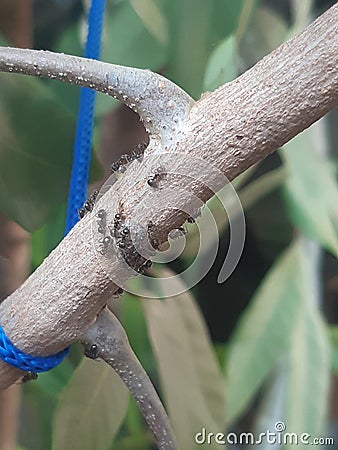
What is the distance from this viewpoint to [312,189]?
56 cm

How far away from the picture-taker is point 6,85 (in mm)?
424

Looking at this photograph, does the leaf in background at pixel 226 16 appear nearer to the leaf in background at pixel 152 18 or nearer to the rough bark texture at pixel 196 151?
the leaf in background at pixel 152 18

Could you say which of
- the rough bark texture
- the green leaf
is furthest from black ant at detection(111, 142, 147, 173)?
the green leaf

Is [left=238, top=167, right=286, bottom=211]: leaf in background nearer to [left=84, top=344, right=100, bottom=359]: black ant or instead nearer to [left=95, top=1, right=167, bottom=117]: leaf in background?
[left=95, top=1, right=167, bottom=117]: leaf in background

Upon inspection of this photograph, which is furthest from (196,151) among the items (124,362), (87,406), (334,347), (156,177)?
(334,347)

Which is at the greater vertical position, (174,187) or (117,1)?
(117,1)

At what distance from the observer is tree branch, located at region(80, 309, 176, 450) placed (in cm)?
34

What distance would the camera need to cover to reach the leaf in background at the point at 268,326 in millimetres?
572

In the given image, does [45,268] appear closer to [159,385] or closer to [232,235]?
[232,235]

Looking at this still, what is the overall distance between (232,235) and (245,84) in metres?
0.08

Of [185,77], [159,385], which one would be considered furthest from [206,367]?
[185,77]

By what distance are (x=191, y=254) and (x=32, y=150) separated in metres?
0.15

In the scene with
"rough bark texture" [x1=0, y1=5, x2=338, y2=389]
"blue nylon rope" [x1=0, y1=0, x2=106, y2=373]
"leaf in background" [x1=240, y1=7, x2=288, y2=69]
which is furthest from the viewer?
"leaf in background" [x1=240, y1=7, x2=288, y2=69]

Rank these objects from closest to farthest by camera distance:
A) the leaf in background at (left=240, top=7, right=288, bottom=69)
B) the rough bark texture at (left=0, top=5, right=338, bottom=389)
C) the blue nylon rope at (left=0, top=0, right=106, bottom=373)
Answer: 1. the rough bark texture at (left=0, top=5, right=338, bottom=389)
2. the blue nylon rope at (left=0, top=0, right=106, bottom=373)
3. the leaf in background at (left=240, top=7, right=288, bottom=69)
